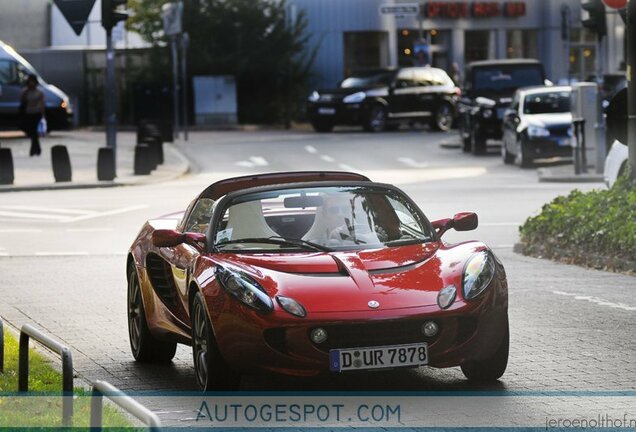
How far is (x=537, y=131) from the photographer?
34.5m

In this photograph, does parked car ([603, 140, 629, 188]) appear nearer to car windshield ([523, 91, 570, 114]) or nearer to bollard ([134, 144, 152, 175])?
car windshield ([523, 91, 570, 114])

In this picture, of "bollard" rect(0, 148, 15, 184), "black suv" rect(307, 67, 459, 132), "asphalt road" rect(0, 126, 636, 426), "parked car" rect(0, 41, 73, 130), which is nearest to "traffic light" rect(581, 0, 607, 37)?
"asphalt road" rect(0, 126, 636, 426)

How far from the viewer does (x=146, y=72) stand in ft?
183

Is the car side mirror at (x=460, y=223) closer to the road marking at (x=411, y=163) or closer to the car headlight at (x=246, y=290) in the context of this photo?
the car headlight at (x=246, y=290)

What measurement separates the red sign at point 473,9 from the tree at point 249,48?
7.35 m

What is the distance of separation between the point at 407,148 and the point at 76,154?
8242mm

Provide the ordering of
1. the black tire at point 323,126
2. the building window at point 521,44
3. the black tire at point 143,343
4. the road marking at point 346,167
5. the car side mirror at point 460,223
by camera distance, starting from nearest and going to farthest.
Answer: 1. the car side mirror at point 460,223
2. the black tire at point 143,343
3. the road marking at point 346,167
4. the black tire at point 323,126
5. the building window at point 521,44

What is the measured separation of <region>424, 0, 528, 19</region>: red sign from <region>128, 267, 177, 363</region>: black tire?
174ft

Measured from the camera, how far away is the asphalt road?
9609 mm

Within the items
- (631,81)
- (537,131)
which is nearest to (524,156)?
(537,131)

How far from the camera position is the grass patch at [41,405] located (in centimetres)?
791

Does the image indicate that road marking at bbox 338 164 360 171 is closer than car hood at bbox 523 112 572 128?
No

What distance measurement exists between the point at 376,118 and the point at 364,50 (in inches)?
551

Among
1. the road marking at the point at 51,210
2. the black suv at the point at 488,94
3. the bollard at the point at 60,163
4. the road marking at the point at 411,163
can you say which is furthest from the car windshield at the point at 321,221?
the black suv at the point at 488,94
